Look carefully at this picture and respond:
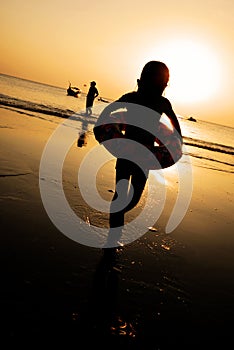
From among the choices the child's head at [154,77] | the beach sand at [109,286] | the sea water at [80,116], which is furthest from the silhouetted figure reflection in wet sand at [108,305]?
the sea water at [80,116]

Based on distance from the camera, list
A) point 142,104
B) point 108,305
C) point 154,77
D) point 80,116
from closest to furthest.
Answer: point 108,305 < point 154,77 < point 142,104 < point 80,116

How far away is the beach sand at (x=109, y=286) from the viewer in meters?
2.35

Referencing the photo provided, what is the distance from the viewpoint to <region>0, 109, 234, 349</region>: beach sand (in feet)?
7.72

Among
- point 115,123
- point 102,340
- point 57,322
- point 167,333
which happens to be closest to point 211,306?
point 167,333

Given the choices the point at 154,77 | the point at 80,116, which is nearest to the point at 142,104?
the point at 154,77

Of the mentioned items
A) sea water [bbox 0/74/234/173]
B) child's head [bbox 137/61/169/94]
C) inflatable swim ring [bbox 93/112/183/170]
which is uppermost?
child's head [bbox 137/61/169/94]

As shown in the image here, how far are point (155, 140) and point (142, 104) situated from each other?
0.51 metres

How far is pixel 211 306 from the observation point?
3129mm

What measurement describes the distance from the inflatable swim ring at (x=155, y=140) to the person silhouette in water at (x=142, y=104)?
9cm

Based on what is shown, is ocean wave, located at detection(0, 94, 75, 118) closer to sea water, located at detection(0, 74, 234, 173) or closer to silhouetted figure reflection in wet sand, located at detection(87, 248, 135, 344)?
sea water, located at detection(0, 74, 234, 173)

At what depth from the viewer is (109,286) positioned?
10.00ft

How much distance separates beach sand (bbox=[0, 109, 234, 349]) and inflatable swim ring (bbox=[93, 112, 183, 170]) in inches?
48.4

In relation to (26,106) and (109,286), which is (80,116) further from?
(109,286)

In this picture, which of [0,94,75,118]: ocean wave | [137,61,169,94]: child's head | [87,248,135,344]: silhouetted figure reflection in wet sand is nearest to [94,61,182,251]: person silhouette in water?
[137,61,169,94]: child's head
